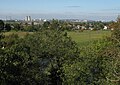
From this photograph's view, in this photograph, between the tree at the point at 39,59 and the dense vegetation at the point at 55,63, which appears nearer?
the dense vegetation at the point at 55,63

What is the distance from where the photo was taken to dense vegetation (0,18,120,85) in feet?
61.5

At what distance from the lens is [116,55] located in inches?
471

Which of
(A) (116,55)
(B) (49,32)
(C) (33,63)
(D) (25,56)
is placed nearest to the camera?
(A) (116,55)

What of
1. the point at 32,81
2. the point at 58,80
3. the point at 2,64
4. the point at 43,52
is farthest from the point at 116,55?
the point at 43,52

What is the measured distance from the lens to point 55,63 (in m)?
28.8

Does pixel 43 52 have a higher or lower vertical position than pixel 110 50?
lower

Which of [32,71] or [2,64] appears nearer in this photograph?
[2,64]

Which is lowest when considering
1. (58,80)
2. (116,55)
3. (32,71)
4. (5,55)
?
(58,80)

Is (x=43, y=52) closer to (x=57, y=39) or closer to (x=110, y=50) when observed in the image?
(x=57, y=39)

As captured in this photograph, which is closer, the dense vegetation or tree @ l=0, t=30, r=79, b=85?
the dense vegetation

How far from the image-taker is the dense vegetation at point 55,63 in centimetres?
1875

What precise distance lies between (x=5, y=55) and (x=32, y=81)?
159 inches

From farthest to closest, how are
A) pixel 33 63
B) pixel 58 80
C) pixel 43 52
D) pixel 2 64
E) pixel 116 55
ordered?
pixel 43 52 < pixel 58 80 < pixel 33 63 < pixel 2 64 < pixel 116 55

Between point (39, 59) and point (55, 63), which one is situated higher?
point (39, 59)
